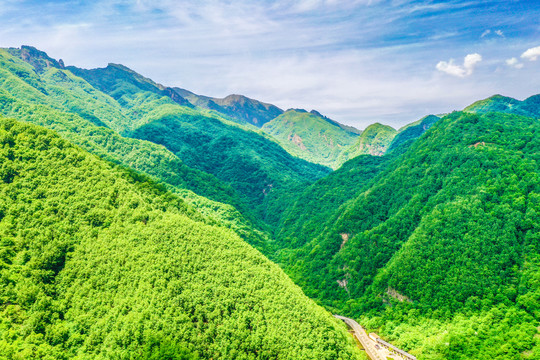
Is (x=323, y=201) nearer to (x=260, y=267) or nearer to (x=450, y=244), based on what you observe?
(x=450, y=244)

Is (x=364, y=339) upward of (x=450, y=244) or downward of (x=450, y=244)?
downward

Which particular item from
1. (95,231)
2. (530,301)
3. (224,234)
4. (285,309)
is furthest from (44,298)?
(530,301)

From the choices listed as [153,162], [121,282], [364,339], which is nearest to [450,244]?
[364,339]

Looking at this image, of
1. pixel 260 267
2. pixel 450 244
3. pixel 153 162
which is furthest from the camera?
pixel 153 162

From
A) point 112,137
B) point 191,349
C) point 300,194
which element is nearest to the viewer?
point 191,349

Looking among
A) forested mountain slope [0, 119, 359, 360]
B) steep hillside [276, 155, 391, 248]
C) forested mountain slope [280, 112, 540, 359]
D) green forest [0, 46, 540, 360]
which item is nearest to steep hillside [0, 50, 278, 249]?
steep hillside [276, 155, 391, 248]

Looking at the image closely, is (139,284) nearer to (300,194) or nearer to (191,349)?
(191,349)

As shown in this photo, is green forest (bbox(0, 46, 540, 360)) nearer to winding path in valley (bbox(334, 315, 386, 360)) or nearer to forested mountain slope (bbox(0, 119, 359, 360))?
forested mountain slope (bbox(0, 119, 359, 360))
